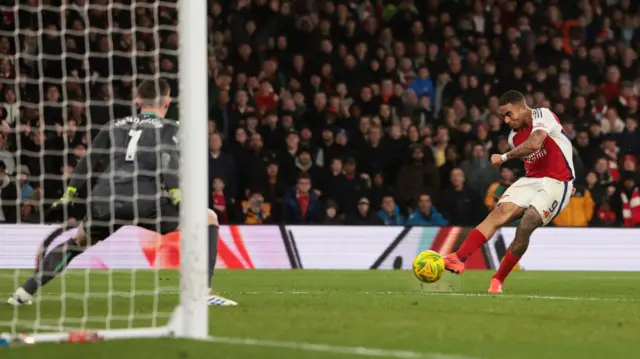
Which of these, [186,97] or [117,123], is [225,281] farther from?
[186,97]

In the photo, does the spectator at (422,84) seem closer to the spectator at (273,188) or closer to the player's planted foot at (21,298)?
the spectator at (273,188)

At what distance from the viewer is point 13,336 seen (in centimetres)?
659

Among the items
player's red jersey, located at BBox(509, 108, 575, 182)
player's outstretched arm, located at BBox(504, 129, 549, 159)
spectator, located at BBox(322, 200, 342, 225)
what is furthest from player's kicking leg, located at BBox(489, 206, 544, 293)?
spectator, located at BBox(322, 200, 342, 225)

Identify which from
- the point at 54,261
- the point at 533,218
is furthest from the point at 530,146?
the point at 54,261

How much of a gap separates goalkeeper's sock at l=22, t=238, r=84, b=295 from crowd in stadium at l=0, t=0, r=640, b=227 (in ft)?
15.9

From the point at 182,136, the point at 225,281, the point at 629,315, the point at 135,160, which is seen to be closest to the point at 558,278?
the point at 225,281

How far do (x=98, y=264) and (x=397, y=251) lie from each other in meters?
4.03

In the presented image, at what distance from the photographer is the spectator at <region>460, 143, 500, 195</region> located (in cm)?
1803

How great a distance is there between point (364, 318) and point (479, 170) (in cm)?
1015

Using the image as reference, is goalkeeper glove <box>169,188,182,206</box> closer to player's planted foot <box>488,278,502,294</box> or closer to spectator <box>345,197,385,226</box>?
player's planted foot <box>488,278,502,294</box>

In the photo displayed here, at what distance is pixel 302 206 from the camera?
1716 cm

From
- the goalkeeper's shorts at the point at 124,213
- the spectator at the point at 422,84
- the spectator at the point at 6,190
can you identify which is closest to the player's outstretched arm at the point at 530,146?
the goalkeeper's shorts at the point at 124,213

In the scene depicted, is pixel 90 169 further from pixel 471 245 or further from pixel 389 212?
pixel 389 212

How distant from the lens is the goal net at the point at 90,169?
23.1ft
